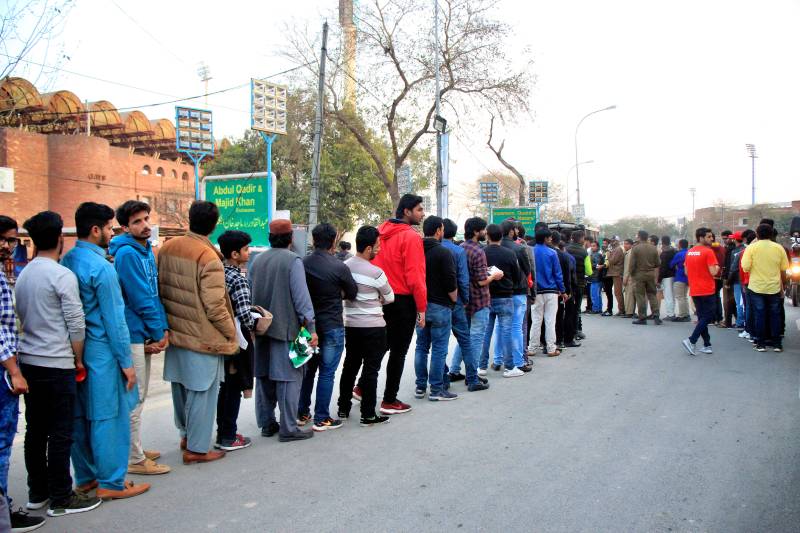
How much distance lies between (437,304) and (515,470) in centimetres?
247

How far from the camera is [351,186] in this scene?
34594 millimetres

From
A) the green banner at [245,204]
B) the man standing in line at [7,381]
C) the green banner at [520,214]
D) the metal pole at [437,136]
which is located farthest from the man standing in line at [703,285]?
the green banner at [520,214]

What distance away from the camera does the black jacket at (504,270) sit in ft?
26.5

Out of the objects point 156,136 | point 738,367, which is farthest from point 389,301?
point 156,136

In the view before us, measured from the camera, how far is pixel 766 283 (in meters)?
9.27

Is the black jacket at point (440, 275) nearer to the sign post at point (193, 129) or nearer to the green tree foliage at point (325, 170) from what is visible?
the sign post at point (193, 129)

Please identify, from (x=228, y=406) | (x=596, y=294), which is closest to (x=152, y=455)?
(x=228, y=406)

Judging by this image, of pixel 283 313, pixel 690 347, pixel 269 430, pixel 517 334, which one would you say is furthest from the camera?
pixel 690 347

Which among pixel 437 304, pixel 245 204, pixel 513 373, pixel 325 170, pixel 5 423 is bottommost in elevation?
pixel 513 373

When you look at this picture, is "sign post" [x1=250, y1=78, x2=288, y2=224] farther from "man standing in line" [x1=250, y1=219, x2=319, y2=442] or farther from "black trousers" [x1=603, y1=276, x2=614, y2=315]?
"man standing in line" [x1=250, y1=219, x2=319, y2=442]

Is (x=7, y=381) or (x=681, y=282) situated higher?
(x=7, y=381)

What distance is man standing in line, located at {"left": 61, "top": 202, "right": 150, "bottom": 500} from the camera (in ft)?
13.3

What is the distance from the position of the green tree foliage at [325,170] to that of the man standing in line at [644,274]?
2051 cm

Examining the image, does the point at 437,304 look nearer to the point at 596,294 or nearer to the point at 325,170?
the point at 596,294
